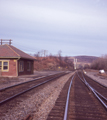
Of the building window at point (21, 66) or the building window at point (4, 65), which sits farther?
the building window at point (21, 66)

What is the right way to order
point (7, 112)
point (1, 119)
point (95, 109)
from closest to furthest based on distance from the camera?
point (1, 119)
point (7, 112)
point (95, 109)

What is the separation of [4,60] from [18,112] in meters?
18.8

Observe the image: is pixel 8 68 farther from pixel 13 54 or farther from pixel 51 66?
pixel 51 66

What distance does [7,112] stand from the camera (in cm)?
596

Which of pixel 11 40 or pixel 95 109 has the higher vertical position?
pixel 11 40

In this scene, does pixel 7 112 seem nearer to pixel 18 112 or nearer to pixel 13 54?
pixel 18 112

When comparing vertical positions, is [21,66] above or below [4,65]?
below

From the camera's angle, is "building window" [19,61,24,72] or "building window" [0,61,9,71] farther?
"building window" [19,61,24,72]

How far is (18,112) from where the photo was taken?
602cm

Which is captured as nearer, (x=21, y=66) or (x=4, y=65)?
(x=4, y=65)

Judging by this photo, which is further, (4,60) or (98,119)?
(4,60)

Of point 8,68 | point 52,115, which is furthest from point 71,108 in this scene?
point 8,68

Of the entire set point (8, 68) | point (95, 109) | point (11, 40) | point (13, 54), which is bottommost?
point (95, 109)

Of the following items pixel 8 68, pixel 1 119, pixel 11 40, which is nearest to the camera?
pixel 1 119
